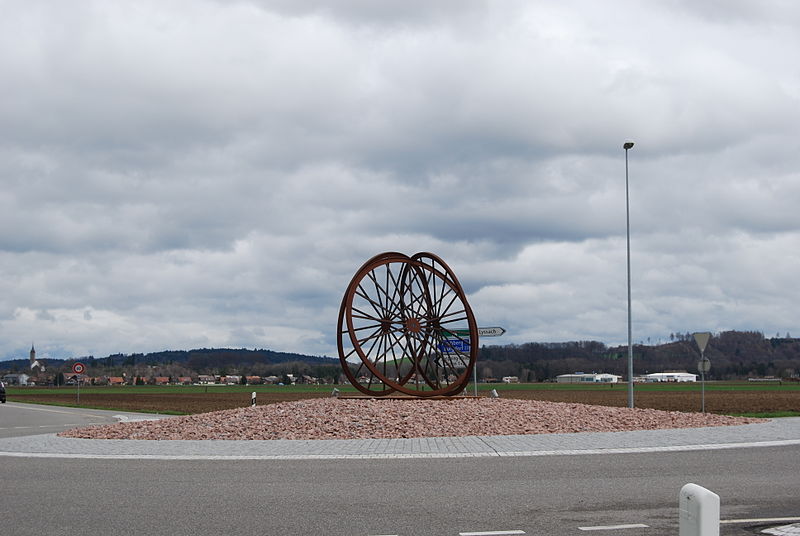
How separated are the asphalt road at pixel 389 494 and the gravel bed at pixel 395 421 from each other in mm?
4708

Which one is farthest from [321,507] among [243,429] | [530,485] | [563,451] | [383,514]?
[243,429]

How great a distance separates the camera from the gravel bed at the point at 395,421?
18.6 m

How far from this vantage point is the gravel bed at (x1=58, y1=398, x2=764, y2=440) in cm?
1856

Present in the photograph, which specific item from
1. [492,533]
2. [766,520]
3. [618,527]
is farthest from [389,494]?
[766,520]

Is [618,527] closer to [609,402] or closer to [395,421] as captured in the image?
[395,421]

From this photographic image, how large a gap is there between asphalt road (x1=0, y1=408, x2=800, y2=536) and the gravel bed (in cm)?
471

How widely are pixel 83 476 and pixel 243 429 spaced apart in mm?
7219

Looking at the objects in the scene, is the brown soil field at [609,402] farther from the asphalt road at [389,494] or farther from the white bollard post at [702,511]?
the white bollard post at [702,511]

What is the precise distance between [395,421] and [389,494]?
31.6 ft

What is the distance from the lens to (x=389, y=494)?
386 inches

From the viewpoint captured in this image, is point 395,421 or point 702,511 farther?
point 395,421

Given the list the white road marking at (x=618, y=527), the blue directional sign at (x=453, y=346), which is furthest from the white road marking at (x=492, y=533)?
the blue directional sign at (x=453, y=346)

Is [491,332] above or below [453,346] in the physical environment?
above

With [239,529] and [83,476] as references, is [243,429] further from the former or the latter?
[239,529]
